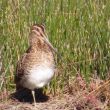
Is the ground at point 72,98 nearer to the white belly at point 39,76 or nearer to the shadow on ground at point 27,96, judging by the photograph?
the shadow on ground at point 27,96

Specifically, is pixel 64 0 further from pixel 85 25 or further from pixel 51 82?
pixel 51 82

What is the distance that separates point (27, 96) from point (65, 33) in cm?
89

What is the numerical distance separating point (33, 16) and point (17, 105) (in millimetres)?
1239

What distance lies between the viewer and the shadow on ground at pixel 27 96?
17.7 ft

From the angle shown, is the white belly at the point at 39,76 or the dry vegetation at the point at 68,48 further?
the dry vegetation at the point at 68,48

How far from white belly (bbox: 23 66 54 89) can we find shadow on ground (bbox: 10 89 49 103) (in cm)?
48

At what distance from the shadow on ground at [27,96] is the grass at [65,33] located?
11cm

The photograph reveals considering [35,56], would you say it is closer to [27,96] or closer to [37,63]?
[37,63]

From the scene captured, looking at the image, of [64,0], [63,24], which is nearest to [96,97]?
[63,24]

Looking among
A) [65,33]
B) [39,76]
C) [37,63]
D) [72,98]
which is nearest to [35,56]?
[37,63]

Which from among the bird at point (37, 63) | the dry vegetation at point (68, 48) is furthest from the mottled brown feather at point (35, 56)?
the dry vegetation at point (68, 48)

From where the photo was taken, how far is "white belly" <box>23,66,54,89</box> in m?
4.85

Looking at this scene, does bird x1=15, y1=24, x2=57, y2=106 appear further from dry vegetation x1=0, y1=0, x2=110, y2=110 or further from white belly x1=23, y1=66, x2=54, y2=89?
dry vegetation x1=0, y1=0, x2=110, y2=110

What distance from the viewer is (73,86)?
5391 millimetres
